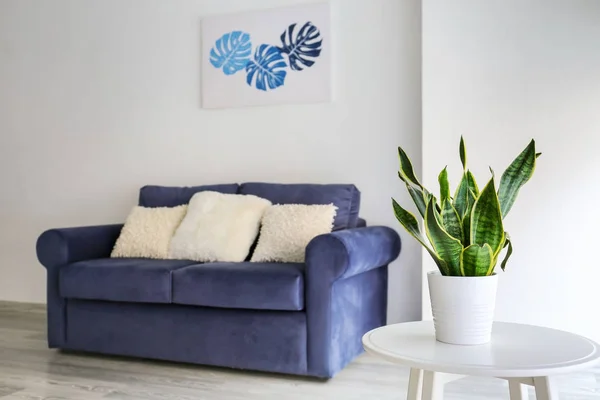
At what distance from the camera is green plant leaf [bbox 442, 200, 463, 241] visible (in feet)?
4.81

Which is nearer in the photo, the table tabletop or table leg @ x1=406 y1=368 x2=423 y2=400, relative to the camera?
the table tabletop

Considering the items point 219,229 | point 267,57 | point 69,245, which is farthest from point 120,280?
point 267,57

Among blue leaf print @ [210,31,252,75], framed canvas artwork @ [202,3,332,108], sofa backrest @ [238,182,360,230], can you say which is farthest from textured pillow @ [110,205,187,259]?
blue leaf print @ [210,31,252,75]

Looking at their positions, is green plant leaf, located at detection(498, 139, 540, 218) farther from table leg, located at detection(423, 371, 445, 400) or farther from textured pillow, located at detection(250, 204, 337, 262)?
textured pillow, located at detection(250, 204, 337, 262)

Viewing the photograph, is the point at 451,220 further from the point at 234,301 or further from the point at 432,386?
the point at 234,301

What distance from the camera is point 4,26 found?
4.58m

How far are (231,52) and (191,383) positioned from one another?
6.84 ft

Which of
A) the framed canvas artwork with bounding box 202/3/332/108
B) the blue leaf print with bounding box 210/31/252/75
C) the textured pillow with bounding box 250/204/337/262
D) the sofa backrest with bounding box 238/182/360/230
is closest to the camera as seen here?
the textured pillow with bounding box 250/204/337/262

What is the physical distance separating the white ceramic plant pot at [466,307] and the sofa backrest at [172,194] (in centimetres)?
224

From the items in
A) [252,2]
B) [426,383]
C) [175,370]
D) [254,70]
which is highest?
[252,2]

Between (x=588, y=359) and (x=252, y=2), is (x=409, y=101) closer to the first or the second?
(x=252, y=2)

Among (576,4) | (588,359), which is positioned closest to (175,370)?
(588,359)

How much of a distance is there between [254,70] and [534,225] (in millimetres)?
1859

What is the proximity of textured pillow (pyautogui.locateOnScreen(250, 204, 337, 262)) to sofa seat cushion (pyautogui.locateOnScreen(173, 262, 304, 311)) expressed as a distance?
0.14 m
